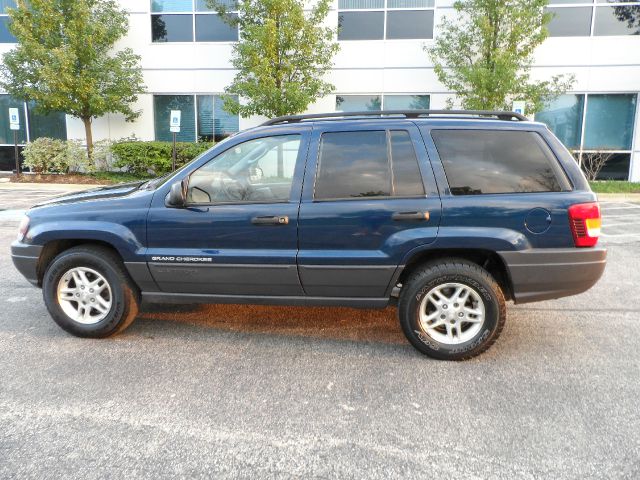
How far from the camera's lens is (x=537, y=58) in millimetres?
15055

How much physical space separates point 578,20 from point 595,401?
1509 centimetres

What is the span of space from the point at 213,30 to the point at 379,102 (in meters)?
5.69

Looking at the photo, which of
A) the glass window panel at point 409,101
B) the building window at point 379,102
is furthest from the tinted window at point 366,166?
the glass window panel at point 409,101

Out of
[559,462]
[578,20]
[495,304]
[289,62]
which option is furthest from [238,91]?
[559,462]

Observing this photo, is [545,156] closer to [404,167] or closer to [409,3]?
[404,167]

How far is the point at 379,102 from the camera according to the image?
15805mm

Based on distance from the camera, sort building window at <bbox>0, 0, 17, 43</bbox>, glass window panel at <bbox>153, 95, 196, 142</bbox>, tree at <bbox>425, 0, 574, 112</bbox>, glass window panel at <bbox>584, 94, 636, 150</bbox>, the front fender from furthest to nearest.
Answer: building window at <bbox>0, 0, 17, 43</bbox>
glass window panel at <bbox>153, 95, 196, 142</bbox>
glass window panel at <bbox>584, 94, 636, 150</bbox>
tree at <bbox>425, 0, 574, 112</bbox>
the front fender

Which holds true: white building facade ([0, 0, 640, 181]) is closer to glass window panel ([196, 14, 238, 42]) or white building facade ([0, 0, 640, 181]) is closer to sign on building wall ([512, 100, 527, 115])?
glass window panel ([196, 14, 238, 42])

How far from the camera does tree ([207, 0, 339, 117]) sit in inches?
528

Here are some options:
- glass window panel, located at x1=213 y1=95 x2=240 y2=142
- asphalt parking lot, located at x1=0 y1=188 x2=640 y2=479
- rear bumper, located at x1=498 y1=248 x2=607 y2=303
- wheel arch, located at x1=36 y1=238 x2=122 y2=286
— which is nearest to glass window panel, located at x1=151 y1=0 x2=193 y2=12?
glass window panel, located at x1=213 y1=95 x2=240 y2=142

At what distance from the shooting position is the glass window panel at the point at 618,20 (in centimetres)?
1482

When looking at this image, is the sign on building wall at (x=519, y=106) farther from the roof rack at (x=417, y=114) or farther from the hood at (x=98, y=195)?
the hood at (x=98, y=195)

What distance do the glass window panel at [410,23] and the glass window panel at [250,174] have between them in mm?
12938

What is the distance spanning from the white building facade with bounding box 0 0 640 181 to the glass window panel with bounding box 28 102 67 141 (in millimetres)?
95
